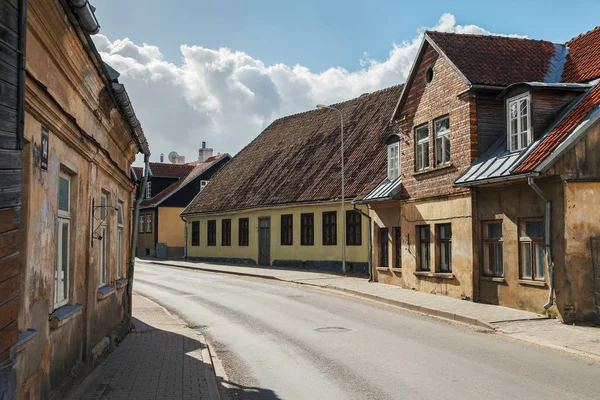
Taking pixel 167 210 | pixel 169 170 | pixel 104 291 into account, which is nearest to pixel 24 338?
pixel 104 291

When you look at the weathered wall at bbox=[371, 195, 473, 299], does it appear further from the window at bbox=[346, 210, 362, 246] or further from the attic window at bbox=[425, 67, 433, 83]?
the window at bbox=[346, 210, 362, 246]

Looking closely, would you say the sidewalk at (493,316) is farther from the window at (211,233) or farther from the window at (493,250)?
the window at (211,233)

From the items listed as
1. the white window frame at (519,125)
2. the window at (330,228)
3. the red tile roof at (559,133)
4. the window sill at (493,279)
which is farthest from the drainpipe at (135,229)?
the window at (330,228)

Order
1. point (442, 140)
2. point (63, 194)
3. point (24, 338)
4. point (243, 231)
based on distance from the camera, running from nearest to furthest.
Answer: point (24, 338) < point (63, 194) < point (442, 140) < point (243, 231)

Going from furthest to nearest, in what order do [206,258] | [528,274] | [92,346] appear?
[206,258] < [528,274] < [92,346]

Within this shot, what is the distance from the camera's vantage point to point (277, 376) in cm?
888

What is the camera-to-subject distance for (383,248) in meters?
23.3

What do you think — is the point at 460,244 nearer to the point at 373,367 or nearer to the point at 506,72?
the point at 506,72

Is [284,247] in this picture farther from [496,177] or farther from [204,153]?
[204,153]

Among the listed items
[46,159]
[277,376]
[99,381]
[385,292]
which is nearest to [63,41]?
[46,159]

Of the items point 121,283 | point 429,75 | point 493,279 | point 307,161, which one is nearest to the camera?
point 121,283

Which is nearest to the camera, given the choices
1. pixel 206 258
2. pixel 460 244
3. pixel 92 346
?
pixel 92 346

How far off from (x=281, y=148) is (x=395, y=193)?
1867 cm

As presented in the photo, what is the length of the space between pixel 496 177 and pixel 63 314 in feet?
37.1
